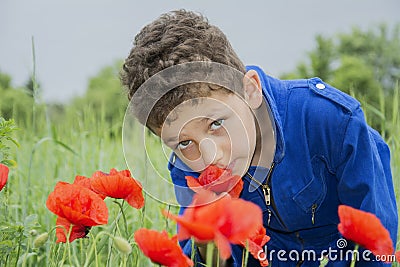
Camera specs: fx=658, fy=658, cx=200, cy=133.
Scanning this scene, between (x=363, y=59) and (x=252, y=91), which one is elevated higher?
(x=363, y=59)

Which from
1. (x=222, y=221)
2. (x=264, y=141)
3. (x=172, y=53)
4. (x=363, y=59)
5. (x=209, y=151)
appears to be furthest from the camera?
(x=363, y=59)

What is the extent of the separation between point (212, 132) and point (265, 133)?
24 centimetres

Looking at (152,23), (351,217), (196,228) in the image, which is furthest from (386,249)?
(152,23)

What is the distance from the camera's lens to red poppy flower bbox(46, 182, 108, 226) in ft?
2.65

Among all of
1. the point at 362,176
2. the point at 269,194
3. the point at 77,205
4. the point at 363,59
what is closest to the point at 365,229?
the point at 77,205

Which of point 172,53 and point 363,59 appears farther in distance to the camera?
point 363,59

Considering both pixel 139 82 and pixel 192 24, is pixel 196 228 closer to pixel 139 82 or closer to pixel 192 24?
pixel 139 82

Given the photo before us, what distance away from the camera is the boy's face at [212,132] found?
101 cm

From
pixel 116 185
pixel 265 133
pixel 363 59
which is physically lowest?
pixel 116 185

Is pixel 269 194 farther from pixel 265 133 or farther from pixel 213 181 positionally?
pixel 213 181

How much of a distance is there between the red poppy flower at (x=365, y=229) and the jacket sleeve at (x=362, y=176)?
456 millimetres

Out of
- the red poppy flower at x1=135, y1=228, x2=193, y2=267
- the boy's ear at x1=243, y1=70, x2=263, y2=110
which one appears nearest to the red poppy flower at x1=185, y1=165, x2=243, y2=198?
the red poppy flower at x1=135, y1=228, x2=193, y2=267

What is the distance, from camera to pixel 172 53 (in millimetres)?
1097

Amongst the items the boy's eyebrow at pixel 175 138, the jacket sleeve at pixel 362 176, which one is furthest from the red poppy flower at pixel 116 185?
the jacket sleeve at pixel 362 176
